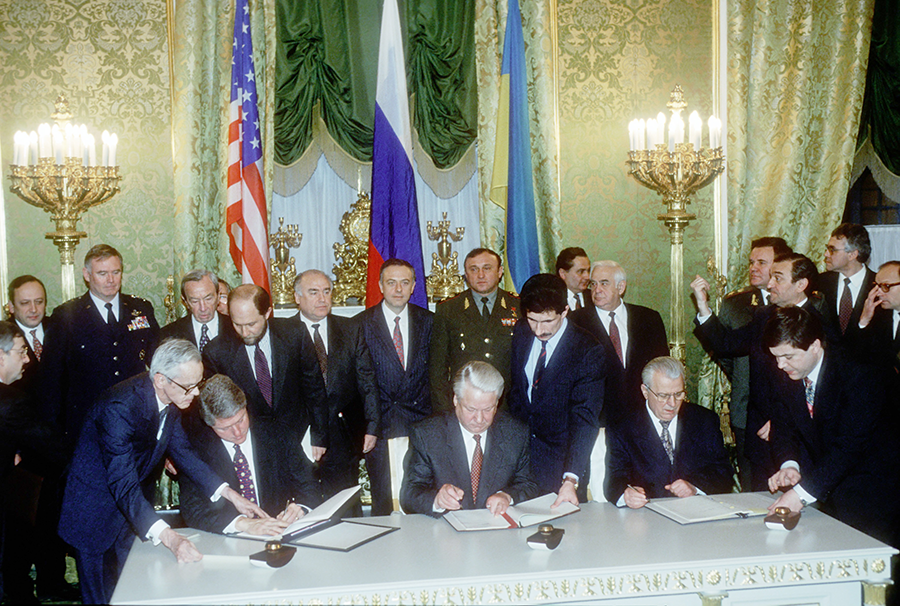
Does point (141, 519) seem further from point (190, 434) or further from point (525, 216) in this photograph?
point (525, 216)

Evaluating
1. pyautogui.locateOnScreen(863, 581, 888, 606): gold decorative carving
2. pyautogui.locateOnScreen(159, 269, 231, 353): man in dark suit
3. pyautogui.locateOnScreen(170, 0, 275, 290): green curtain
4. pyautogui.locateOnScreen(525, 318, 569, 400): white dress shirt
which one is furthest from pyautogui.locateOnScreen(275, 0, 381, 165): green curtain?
pyautogui.locateOnScreen(863, 581, 888, 606): gold decorative carving

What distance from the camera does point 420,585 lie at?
2459 millimetres

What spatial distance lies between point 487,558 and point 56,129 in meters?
4.00

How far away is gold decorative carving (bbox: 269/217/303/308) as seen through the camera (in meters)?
5.91

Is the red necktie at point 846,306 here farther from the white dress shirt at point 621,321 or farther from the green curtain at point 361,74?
the green curtain at point 361,74

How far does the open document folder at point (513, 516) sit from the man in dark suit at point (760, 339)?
1233 millimetres

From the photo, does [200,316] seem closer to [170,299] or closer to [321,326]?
[321,326]

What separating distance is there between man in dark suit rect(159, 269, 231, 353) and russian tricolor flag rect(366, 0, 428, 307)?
3.53ft

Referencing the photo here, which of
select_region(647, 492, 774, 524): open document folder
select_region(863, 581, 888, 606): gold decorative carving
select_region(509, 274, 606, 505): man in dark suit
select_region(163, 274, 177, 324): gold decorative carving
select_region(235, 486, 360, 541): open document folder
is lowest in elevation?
select_region(863, 581, 888, 606): gold decorative carving

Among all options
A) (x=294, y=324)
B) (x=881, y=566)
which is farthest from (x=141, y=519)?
(x=881, y=566)

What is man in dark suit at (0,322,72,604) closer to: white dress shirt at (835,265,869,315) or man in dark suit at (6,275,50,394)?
man in dark suit at (6,275,50,394)

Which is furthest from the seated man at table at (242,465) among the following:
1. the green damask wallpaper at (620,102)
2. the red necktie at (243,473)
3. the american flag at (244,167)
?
the green damask wallpaper at (620,102)

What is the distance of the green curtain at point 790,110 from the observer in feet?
20.3

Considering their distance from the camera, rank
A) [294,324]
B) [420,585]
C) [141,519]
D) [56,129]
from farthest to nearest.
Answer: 1. [56,129]
2. [294,324]
3. [141,519]
4. [420,585]
